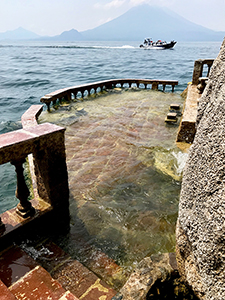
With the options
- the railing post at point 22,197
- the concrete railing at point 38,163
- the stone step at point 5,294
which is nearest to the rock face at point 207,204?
the stone step at point 5,294

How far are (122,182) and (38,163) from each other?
1.93 metres

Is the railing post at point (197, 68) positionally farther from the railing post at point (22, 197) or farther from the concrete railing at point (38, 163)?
the railing post at point (22, 197)

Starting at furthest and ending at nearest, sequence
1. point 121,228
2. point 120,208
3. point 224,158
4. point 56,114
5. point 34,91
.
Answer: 1. point 34,91
2. point 56,114
3. point 120,208
4. point 121,228
5. point 224,158

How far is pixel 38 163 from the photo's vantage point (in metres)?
2.48

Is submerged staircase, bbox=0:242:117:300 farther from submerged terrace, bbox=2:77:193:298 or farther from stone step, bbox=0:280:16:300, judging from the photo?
submerged terrace, bbox=2:77:193:298

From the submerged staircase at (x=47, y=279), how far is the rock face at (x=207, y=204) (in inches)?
38.3

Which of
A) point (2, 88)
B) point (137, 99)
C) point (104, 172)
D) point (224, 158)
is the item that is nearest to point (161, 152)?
point (104, 172)

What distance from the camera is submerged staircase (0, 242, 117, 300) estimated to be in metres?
1.90

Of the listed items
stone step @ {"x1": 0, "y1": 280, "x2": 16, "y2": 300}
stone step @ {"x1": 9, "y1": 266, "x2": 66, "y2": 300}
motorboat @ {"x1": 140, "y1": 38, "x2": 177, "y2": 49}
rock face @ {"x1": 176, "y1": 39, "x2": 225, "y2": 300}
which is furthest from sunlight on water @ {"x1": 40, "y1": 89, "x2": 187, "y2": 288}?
motorboat @ {"x1": 140, "y1": 38, "x2": 177, "y2": 49}

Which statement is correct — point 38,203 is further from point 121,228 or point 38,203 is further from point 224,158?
point 224,158

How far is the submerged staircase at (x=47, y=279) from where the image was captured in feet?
6.23

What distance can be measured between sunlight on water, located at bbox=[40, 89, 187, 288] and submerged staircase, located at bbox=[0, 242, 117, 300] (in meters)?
0.32

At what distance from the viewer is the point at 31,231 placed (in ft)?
8.36

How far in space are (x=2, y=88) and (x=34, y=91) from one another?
3061 mm
